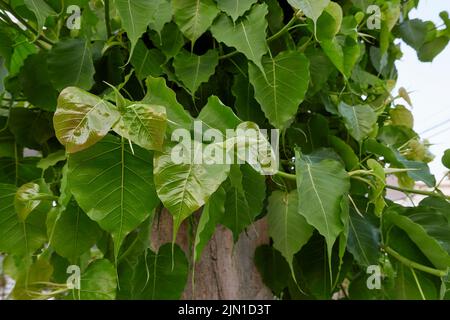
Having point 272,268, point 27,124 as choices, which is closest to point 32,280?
point 27,124

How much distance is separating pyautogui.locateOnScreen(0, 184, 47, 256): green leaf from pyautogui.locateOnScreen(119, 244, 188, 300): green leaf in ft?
0.36

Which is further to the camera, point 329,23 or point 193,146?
point 329,23

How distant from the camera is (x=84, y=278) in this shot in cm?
41

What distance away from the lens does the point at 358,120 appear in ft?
1.72

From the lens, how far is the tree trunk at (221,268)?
0.55 metres

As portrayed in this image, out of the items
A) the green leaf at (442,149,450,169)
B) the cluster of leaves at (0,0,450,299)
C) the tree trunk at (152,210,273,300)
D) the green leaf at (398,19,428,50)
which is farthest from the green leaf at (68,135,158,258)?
the green leaf at (398,19,428,50)

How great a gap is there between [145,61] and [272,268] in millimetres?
299

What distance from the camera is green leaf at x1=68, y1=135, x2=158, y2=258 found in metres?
0.31

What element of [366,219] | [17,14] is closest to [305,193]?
[366,219]

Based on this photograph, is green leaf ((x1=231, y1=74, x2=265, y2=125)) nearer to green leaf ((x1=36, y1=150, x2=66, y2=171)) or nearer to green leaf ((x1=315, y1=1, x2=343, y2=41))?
green leaf ((x1=315, y1=1, x2=343, y2=41))

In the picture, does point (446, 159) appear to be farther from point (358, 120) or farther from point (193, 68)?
point (193, 68)

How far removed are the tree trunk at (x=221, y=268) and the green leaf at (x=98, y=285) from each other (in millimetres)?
122

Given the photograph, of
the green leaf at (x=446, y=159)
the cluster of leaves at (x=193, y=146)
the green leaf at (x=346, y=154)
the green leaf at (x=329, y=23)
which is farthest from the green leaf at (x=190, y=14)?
the green leaf at (x=446, y=159)
